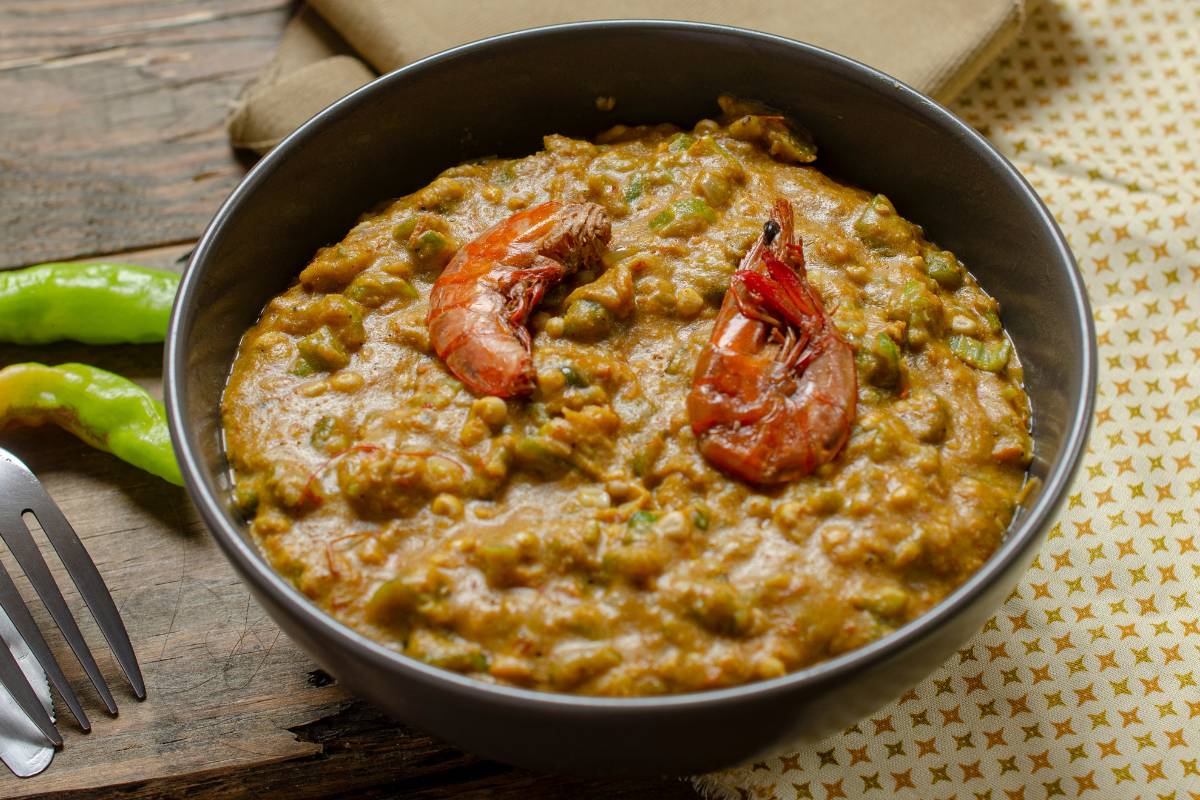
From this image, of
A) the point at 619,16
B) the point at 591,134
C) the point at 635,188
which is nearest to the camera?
the point at 635,188

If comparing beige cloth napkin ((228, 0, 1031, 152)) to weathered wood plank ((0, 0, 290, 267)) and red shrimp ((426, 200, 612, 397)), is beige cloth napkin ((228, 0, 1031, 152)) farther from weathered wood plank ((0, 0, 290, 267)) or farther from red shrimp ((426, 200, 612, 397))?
red shrimp ((426, 200, 612, 397))

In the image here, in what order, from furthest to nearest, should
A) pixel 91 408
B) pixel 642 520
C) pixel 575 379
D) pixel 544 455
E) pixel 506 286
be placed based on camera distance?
1. pixel 91 408
2. pixel 506 286
3. pixel 575 379
4. pixel 544 455
5. pixel 642 520

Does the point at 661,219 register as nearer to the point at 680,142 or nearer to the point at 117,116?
the point at 680,142

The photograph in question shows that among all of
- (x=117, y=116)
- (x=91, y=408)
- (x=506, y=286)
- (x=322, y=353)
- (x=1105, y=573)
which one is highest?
(x=506, y=286)

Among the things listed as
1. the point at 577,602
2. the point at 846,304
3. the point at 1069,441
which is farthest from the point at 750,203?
the point at 577,602

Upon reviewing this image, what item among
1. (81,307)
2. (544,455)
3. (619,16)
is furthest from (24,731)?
(619,16)

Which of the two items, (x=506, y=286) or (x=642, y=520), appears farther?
(x=506, y=286)

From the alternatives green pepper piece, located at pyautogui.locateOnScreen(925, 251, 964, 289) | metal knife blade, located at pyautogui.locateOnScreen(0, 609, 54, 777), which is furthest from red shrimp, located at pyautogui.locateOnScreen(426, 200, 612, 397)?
metal knife blade, located at pyautogui.locateOnScreen(0, 609, 54, 777)
